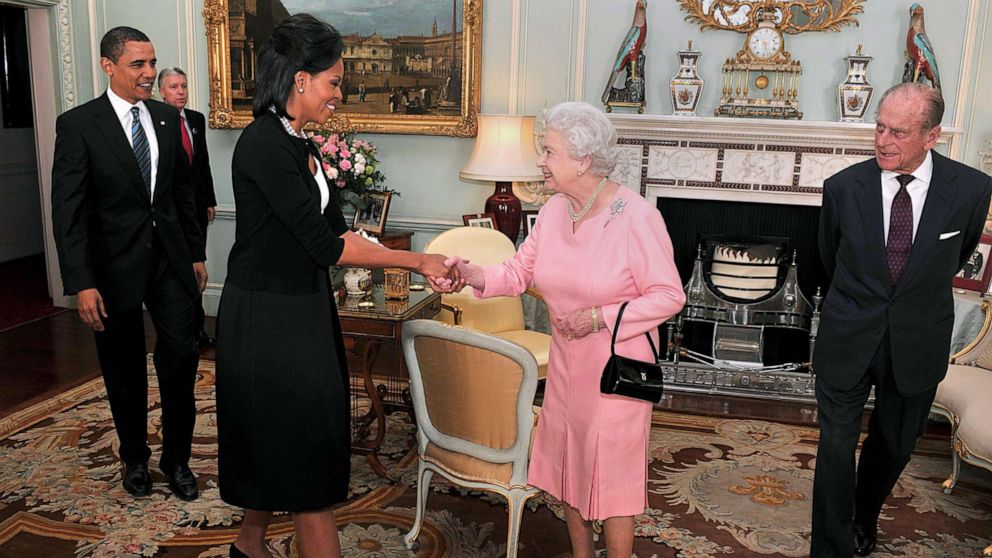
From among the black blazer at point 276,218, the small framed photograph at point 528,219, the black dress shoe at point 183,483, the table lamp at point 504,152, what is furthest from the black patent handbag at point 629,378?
the small framed photograph at point 528,219

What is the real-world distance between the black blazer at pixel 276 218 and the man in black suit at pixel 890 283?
1711 mm

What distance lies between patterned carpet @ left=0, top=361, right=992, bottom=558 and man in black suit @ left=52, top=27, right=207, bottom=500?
29cm

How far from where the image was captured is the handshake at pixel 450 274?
2.94m

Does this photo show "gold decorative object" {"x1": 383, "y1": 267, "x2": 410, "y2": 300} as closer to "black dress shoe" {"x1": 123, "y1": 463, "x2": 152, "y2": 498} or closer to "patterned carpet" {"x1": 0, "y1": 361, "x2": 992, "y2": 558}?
"patterned carpet" {"x1": 0, "y1": 361, "x2": 992, "y2": 558}

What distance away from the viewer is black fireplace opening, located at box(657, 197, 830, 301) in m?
5.74

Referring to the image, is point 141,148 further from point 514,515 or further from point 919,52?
point 919,52

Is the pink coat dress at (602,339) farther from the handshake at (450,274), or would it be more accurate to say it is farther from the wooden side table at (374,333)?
the wooden side table at (374,333)

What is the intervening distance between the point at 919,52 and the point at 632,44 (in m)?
1.69

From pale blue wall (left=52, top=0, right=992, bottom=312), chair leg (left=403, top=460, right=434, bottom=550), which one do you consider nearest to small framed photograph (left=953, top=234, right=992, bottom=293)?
→ pale blue wall (left=52, top=0, right=992, bottom=312)

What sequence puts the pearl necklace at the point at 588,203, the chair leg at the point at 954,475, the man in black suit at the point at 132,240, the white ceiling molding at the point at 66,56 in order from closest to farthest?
the pearl necklace at the point at 588,203, the man in black suit at the point at 132,240, the chair leg at the point at 954,475, the white ceiling molding at the point at 66,56

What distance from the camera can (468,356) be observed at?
2.83 metres

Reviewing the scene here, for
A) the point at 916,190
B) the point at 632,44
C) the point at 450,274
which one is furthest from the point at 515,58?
the point at 916,190

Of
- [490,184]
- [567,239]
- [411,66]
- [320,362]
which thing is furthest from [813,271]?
[320,362]

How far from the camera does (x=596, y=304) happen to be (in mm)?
2600
